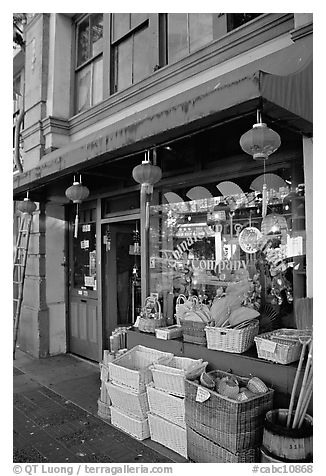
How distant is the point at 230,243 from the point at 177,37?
10.5 ft

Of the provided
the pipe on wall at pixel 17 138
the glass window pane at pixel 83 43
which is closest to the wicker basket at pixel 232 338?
the glass window pane at pixel 83 43

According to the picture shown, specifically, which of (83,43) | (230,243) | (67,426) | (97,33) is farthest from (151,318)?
(83,43)

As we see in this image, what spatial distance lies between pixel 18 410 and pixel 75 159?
127 inches

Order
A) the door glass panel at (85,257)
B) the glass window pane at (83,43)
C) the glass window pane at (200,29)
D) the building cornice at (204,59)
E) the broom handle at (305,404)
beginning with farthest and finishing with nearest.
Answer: the glass window pane at (83,43) < the door glass panel at (85,257) < the glass window pane at (200,29) < the building cornice at (204,59) < the broom handle at (305,404)

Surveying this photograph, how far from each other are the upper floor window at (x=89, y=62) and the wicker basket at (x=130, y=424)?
532cm

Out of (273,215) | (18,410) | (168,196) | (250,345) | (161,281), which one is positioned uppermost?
(168,196)

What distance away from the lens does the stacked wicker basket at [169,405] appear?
3715mm

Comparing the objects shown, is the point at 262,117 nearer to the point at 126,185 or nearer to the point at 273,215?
the point at 273,215

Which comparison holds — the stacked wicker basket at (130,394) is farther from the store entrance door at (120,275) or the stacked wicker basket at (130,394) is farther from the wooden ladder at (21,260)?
the wooden ladder at (21,260)

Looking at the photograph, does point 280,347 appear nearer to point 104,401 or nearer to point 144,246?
point 104,401

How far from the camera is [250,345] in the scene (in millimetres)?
3881

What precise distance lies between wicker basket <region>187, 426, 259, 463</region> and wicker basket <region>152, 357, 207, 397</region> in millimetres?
371

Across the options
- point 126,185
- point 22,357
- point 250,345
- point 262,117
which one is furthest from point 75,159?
point 22,357

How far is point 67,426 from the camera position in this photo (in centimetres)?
439
